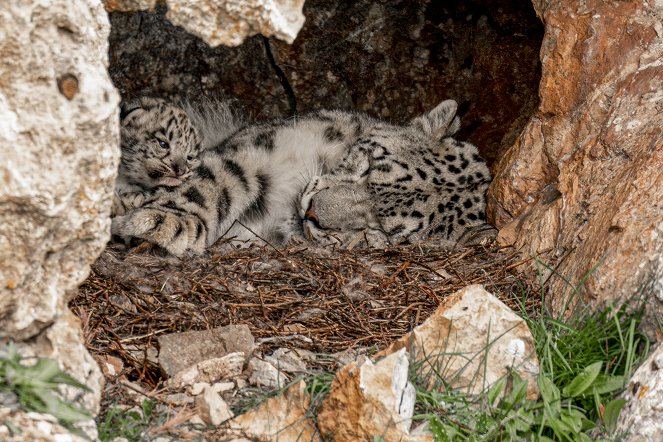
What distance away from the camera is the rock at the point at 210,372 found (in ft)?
11.8

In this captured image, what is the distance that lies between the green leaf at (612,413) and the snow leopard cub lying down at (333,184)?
2463 millimetres

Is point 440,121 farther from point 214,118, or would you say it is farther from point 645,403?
point 645,403

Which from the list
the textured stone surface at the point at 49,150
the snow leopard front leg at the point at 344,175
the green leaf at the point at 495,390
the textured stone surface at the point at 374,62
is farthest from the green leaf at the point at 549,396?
the textured stone surface at the point at 374,62

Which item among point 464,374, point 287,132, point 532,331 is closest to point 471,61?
point 287,132

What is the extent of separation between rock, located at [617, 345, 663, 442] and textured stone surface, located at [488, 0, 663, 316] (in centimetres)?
55

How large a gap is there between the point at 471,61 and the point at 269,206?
1.98 meters

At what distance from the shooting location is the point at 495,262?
16.2 ft

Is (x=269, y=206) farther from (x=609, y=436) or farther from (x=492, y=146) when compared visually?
(x=609, y=436)

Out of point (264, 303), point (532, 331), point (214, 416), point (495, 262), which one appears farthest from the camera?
point (495, 262)

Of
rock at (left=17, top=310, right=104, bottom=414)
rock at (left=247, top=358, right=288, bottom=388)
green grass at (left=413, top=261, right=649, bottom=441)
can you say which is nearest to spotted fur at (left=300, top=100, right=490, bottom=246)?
green grass at (left=413, top=261, right=649, bottom=441)

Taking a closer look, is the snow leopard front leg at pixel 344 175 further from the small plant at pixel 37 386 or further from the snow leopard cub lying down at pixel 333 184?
the small plant at pixel 37 386

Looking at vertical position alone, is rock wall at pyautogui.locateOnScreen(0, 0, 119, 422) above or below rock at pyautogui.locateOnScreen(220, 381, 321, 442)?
above

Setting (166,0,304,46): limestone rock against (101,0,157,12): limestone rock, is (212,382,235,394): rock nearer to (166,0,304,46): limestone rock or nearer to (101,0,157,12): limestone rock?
(166,0,304,46): limestone rock

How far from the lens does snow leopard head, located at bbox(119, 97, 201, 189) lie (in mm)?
5605
